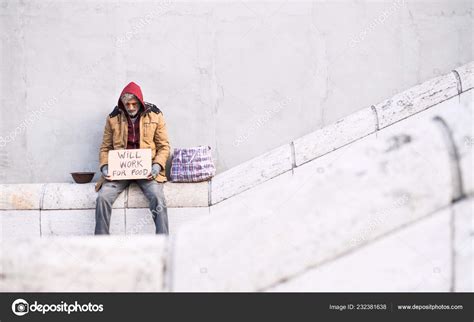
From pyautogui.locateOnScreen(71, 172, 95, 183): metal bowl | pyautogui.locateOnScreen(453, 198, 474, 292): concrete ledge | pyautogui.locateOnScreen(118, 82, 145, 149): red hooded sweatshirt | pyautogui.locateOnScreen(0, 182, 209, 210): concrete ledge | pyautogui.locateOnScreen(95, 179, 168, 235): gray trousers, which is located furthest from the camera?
pyautogui.locateOnScreen(71, 172, 95, 183): metal bowl

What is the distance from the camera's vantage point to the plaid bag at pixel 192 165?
176 inches

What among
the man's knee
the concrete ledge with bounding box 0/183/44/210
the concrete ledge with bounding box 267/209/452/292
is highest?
the concrete ledge with bounding box 0/183/44/210

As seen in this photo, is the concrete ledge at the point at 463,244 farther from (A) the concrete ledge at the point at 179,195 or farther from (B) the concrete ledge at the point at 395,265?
(A) the concrete ledge at the point at 179,195

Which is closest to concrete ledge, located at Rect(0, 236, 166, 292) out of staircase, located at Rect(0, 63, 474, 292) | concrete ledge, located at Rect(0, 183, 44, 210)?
staircase, located at Rect(0, 63, 474, 292)

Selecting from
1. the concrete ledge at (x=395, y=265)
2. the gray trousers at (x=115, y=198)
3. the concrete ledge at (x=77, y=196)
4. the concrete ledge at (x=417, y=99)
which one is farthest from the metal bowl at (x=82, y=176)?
the concrete ledge at (x=395, y=265)

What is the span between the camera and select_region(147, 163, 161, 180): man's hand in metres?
4.29

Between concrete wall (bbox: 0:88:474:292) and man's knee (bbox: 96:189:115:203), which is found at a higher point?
man's knee (bbox: 96:189:115:203)

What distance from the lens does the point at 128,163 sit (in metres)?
4.27

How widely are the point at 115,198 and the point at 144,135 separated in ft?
1.98

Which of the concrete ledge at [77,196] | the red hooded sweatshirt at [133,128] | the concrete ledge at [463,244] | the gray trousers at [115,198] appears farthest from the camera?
the red hooded sweatshirt at [133,128]

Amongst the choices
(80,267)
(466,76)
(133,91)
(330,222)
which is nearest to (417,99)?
(466,76)

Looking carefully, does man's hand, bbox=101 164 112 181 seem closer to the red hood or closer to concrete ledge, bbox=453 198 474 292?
the red hood

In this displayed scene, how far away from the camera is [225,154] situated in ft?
16.3

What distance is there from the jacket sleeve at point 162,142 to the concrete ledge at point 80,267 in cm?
305
